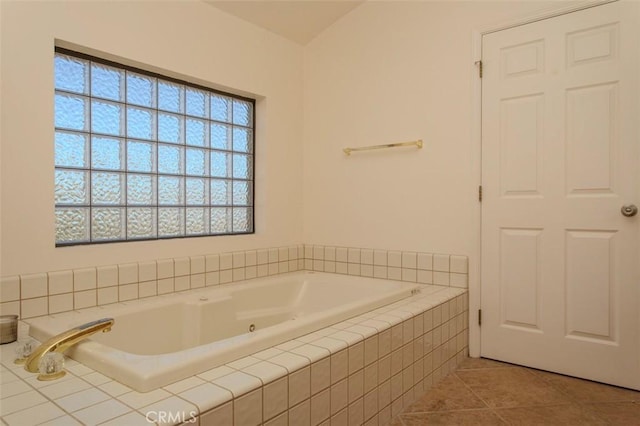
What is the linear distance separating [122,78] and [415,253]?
1.96 meters

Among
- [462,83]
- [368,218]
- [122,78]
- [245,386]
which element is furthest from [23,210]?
[462,83]

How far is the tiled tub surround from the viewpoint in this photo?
171 cm

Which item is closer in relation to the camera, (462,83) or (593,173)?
(593,173)

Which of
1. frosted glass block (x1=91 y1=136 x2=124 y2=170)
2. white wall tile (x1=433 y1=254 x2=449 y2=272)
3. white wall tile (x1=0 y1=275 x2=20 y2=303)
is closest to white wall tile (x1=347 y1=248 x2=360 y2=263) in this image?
white wall tile (x1=433 y1=254 x2=449 y2=272)

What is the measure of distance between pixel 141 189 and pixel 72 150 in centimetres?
39

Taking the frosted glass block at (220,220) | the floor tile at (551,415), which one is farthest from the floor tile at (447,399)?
the frosted glass block at (220,220)

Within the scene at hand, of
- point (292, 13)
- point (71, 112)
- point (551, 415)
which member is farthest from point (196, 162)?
point (551, 415)

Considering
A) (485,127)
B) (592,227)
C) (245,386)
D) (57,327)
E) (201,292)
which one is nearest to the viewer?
(245,386)

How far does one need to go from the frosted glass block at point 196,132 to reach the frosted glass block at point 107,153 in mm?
433

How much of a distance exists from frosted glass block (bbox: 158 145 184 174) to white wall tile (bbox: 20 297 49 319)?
0.88 m

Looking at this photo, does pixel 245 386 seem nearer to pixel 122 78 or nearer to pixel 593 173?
pixel 122 78

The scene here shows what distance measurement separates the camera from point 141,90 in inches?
86.2

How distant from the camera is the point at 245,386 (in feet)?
3.46

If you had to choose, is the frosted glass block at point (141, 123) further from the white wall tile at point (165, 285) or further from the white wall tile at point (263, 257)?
the white wall tile at point (263, 257)
